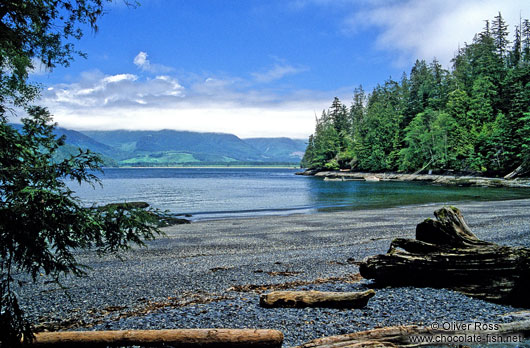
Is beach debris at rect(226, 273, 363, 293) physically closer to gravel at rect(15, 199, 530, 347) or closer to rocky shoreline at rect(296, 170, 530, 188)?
gravel at rect(15, 199, 530, 347)

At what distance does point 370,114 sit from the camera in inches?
4215

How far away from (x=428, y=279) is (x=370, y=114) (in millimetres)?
107376

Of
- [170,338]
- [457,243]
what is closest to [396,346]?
[170,338]

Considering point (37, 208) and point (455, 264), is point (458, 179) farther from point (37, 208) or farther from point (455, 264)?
point (37, 208)

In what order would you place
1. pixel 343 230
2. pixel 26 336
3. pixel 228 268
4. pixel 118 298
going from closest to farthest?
pixel 26 336 < pixel 118 298 < pixel 228 268 < pixel 343 230

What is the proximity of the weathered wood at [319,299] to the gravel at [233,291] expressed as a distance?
0.15 meters

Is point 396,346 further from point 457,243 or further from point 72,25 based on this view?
point 72,25

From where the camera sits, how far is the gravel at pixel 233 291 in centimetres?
575

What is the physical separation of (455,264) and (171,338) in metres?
6.07

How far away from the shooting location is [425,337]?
4477mm

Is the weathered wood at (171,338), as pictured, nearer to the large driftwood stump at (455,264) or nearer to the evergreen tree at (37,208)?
the evergreen tree at (37,208)

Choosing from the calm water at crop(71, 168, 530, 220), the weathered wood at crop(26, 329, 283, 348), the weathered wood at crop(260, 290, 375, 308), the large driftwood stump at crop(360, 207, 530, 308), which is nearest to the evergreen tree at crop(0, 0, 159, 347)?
the weathered wood at crop(26, 329, 283, 348)

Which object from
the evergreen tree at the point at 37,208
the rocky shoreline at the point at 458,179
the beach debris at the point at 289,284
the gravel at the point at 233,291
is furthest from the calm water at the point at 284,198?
the evergreen tree at the point at 37,208

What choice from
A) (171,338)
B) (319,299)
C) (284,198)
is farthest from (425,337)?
(284,198)
